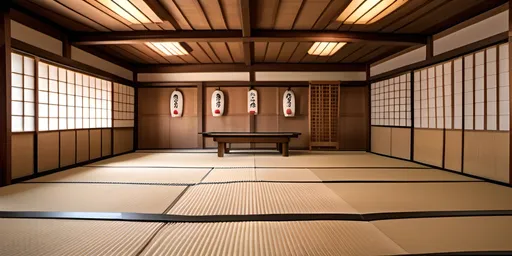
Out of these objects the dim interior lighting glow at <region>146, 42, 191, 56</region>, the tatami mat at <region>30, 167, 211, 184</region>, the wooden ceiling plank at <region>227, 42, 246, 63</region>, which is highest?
the wooden ceiling plank at <region>227, 42, 246, 63</region>

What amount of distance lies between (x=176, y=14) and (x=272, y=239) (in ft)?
12.5

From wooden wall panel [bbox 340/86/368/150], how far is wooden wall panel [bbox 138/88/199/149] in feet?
14.1

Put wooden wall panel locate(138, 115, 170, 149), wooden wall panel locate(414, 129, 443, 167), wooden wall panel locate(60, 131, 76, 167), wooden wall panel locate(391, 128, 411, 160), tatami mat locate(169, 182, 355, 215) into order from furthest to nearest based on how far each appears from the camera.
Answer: wooden wall panel locate(138, 115, 170, 149)
wooden wall panel locate(391, 128, 411, 160)
wooden wall panel locate(414, 129, 443, 167)
wooden wall panel locate(60, 131, 76, 167)
tatami mat locate(169, 182, 355, 215)

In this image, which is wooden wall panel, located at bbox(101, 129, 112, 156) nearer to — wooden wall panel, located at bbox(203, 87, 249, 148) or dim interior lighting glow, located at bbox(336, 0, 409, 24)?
wooden wall panel, located at bbox(203, 87, 249, 148)

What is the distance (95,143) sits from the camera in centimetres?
593

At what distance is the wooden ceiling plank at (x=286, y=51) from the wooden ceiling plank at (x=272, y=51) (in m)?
0.10

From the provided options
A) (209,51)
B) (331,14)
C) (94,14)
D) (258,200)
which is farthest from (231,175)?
(209,51)

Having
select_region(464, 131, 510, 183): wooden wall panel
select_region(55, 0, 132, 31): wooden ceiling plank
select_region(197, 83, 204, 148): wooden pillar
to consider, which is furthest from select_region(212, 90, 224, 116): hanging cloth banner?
select_region(464, 131, 510, 183): wooden wall panel

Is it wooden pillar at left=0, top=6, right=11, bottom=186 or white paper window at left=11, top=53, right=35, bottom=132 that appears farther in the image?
white paper window at left=11, top=53, right=35, bottom=132

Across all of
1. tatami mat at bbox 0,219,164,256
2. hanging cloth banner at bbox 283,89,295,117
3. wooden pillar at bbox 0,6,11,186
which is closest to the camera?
tatami mat at bbox 0,219,164,256

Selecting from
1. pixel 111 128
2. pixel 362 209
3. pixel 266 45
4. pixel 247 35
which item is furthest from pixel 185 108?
pixel 362 209

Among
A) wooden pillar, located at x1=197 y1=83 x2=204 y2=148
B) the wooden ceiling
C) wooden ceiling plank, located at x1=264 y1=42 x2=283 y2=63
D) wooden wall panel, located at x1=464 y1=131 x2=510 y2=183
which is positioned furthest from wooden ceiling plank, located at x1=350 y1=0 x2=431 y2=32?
wooden pillar, located at x1=197 y1=83 x2=204 y2=148

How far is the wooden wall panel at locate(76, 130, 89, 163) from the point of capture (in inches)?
209

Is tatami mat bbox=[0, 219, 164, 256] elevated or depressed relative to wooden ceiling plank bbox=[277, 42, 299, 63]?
depressed
